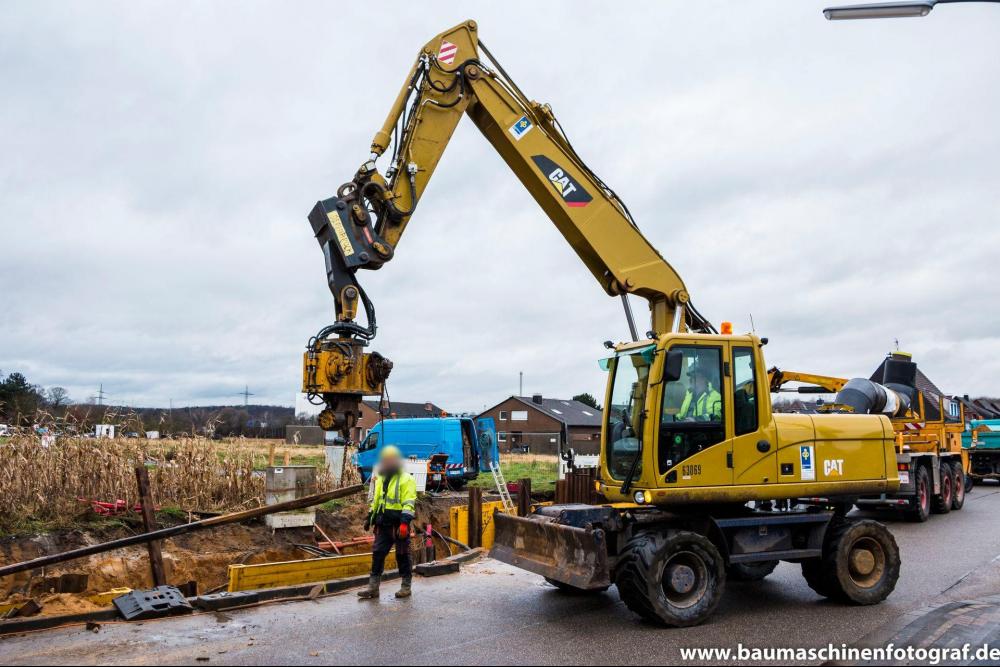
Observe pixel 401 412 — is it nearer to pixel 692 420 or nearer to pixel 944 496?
pixel 944 496

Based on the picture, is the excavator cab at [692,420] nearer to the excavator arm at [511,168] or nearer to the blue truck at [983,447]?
the excavator arm at [511,168]

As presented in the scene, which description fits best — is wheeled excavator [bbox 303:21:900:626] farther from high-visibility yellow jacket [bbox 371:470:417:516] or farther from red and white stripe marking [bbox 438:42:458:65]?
high-visibility yellow jacket [bbox 371:470:417:516]

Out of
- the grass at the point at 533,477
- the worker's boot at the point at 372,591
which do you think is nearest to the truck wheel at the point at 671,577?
the worker's boot at the point at 372,591

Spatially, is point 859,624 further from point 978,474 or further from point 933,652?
point 978,474

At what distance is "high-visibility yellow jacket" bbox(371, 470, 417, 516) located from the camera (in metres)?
8.80

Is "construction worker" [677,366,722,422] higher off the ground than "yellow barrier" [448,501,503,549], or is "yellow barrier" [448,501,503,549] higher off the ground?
"construction worker" [677,366,722,422]

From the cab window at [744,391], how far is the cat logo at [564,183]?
3.07 metres

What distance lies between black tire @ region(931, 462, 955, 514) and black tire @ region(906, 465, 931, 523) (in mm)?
696

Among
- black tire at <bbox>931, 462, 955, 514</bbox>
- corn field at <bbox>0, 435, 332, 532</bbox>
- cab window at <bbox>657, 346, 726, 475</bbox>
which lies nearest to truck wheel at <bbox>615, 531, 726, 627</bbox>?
cab window at <bbox>657, 346, 726, 475</bbox>

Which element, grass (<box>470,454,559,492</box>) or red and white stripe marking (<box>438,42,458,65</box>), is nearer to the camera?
red and white stripe marking (<box>438,42,458,65</box>)

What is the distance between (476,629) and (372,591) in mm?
1797

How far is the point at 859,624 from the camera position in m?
7.71

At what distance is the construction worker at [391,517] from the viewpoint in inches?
343

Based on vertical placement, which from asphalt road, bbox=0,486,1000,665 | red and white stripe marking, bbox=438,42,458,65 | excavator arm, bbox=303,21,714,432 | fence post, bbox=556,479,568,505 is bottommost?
asphalt road, bbox=0,486,1000,665
